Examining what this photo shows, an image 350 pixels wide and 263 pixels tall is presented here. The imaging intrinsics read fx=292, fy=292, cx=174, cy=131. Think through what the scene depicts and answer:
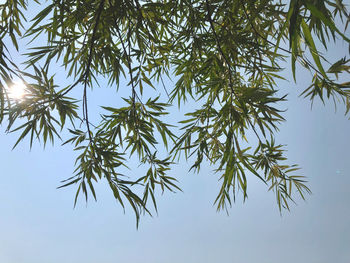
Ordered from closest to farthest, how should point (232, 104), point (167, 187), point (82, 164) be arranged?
point (232, 104) → point (82, 164) → point (167, 187)

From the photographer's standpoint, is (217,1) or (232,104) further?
(217,1)

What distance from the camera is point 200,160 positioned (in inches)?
67.9

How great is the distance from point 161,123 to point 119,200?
68 cm

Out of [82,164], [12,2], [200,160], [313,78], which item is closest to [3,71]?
[82,164]

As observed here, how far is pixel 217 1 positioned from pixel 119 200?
1.18m

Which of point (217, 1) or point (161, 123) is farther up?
point (217, 1)

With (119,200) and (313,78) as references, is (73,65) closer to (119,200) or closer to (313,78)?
(119,200)

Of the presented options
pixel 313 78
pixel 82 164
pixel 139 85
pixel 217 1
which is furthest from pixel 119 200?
pixel 313 78

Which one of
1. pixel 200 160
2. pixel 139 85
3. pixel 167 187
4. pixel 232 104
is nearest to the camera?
pixel 232 104

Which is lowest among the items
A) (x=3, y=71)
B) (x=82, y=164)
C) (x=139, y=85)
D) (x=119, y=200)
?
(x=119, y=200)

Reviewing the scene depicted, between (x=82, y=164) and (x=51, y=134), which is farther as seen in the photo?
(x=51, y=134)

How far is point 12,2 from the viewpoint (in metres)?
1.80

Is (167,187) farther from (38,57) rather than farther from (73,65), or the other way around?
(38,57)

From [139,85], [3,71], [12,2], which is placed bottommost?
[3,71]
